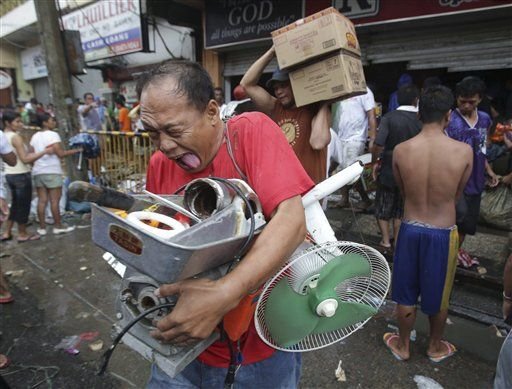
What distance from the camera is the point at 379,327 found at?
328cm

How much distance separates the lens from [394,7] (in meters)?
5.46

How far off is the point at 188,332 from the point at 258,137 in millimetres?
660

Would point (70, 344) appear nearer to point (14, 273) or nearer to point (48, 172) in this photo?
point (14, 273)

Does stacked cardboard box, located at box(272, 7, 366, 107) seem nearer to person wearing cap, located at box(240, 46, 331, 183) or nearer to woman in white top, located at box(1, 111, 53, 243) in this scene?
person wearing cap, located at box(240, 46, 331, 183)

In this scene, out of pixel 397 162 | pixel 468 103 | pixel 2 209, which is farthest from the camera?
pixel 2 209

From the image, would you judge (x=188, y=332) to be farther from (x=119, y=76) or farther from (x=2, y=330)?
(x=119, y=76)

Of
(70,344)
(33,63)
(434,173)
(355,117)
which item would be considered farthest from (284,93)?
(33,63)

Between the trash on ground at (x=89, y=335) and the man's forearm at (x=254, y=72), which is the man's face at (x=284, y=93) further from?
the trash on ground at (x=89, y=335)

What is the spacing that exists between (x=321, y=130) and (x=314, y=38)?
0.70m

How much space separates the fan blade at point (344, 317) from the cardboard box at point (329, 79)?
177cm

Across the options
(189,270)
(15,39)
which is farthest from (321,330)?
(15,39)

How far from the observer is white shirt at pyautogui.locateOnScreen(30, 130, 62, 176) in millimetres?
5621

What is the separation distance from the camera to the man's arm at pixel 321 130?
9.65ft

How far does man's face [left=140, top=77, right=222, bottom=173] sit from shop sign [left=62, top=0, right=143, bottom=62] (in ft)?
27.9
